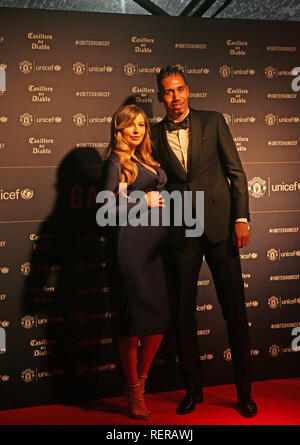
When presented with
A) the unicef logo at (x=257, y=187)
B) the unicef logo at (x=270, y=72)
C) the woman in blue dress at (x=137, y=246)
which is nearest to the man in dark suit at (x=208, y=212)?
the woman in blue dress at (x=137, y=246)

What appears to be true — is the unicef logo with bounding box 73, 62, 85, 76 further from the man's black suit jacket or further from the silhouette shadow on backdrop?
the man's black suit jacket

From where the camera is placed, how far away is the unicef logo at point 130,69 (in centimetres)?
319

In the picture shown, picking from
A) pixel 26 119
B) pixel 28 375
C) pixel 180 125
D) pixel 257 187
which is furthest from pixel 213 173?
pixel 28 375

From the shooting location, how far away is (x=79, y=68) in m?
3.13

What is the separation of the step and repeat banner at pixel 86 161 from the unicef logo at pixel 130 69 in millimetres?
10

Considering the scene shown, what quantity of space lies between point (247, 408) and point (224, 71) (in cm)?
242

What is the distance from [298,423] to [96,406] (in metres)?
1.36

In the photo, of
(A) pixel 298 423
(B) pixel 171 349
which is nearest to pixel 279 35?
(B) pixel 171 349

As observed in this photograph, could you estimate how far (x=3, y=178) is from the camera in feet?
10.0

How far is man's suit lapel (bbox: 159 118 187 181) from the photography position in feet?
9.16

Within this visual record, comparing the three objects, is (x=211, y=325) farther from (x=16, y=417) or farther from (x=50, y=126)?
(x=50, y=126)

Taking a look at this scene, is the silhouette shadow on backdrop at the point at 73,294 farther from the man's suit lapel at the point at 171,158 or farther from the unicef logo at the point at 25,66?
the unicef logo at the point at 25,66

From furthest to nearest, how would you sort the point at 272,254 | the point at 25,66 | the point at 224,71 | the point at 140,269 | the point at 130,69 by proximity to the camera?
the point at 272,254 → the point at 224,71 → the point at 130,69 → the point at 25,66 → the point at 140,269

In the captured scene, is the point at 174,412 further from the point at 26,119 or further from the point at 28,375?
the point at 26,119
